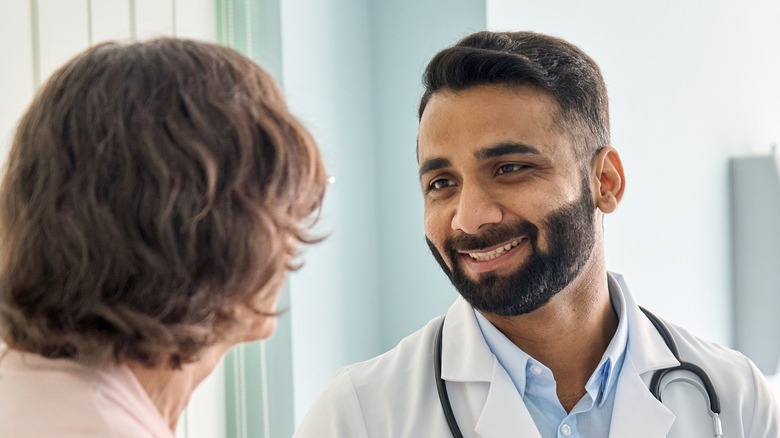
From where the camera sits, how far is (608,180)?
1524 mm

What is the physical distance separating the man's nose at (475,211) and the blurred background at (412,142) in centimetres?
26

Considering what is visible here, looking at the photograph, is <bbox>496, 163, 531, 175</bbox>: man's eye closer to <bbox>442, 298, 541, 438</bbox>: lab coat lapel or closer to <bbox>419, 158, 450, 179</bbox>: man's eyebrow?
<bbox>419, 158, 450, 179</bbox>: man's eyebrow

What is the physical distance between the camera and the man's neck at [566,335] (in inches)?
56.7

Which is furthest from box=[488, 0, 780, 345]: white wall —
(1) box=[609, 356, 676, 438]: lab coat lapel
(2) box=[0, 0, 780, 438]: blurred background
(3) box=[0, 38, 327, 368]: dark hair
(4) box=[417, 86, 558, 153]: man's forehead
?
(3) box=[0, 38, 327, 368]: dark hair

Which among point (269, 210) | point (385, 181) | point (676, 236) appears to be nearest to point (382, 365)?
point (269, 210)

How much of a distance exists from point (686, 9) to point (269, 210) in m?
2.56

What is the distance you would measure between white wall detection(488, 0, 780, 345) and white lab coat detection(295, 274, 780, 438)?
1.18 meters

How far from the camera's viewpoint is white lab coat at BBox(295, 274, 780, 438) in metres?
1.35

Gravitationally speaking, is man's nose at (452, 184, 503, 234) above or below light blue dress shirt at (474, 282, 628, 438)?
above

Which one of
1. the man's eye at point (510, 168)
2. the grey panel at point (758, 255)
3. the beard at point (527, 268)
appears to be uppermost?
the man's eye at point (510, 168)

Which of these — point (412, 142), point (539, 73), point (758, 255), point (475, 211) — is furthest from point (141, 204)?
point (758, 255)

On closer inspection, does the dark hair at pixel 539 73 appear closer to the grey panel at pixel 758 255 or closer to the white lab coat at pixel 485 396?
the white lab coat at pixel 485 396

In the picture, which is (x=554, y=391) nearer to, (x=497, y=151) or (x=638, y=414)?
(x=638, y=414)

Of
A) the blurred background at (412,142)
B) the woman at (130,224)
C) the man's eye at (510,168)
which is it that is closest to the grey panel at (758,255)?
the blurred background at (412,142)
